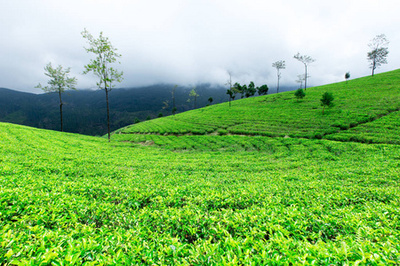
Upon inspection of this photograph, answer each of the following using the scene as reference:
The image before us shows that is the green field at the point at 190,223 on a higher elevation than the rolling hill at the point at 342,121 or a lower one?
lower

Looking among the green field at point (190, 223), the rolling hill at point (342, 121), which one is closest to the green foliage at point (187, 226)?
the green field at point (190, 223)

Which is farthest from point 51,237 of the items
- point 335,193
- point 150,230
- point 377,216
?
point 335,193

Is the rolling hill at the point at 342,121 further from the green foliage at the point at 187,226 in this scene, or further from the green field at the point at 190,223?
the green foliage at the point at 187,226

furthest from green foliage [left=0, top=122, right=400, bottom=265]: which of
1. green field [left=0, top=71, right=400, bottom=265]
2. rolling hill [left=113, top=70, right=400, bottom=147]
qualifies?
rolling hill [left=113, top=70, right=400, bottom=147]

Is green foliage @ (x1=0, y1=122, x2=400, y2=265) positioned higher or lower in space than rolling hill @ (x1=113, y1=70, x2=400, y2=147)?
lower

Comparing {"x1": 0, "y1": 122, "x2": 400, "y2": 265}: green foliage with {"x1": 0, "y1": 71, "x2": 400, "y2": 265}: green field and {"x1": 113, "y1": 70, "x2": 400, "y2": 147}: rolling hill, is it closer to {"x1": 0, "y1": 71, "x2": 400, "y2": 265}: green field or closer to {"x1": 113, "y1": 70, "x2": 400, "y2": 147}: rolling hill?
{"x1": 0, "y1": 71, "x2": 400, "y2": 265}: green field

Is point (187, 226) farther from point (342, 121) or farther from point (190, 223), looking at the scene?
point (342, 121)

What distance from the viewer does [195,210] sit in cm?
448

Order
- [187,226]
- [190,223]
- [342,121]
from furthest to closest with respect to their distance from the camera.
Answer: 1. [342,121]
2. [190,223]
3. [187,226]

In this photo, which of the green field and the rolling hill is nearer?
the green field

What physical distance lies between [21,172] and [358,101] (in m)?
57.0

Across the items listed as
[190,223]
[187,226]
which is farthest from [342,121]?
[187,226]

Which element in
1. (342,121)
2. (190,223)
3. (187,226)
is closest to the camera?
(187,226)

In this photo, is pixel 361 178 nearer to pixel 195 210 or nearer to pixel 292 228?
pixel 292 228
